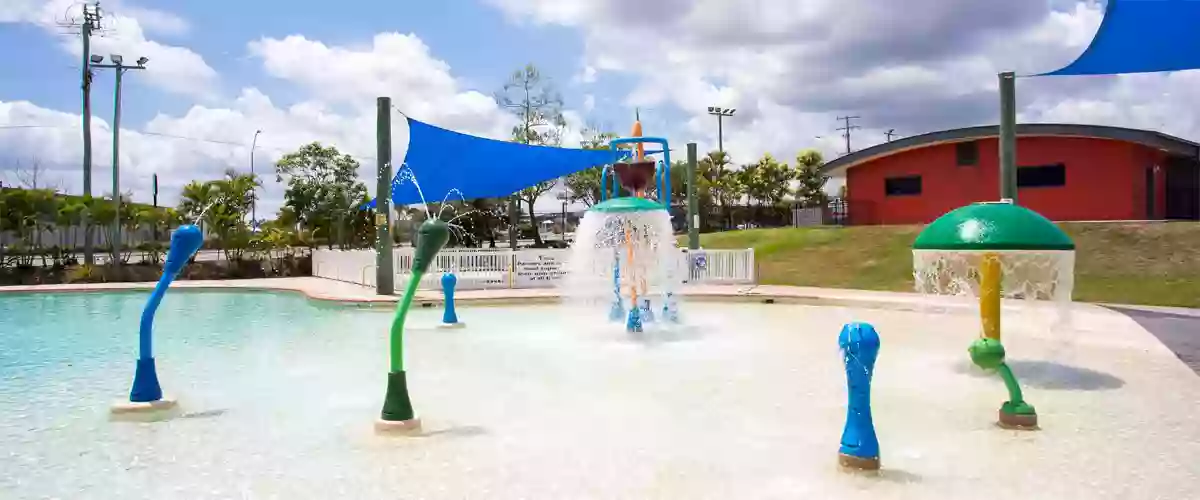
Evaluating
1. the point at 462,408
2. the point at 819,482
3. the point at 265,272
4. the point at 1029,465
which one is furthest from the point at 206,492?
the point at 265,272

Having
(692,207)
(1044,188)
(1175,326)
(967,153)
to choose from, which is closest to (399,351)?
(1175,326)

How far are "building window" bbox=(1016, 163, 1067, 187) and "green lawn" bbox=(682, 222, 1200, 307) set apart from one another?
5.27 metres

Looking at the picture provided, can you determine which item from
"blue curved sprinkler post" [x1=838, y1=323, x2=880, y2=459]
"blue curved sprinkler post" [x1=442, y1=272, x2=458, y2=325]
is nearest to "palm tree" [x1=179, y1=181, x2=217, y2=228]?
"blue curved sprinkler post" [x1=442, y1=272, x2=458, y2=325]

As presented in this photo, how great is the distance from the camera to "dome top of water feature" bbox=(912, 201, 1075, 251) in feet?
25.4

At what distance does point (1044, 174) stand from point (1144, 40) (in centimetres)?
2134

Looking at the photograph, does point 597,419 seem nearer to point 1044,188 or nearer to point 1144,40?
point 1144,40

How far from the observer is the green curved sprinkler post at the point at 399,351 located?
247 inches

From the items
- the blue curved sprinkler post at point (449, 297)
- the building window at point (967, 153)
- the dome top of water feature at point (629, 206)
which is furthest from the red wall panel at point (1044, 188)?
the blue curved sprinkler post at point (449, 297)

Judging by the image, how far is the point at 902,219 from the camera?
30438mm

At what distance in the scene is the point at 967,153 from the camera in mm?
28703

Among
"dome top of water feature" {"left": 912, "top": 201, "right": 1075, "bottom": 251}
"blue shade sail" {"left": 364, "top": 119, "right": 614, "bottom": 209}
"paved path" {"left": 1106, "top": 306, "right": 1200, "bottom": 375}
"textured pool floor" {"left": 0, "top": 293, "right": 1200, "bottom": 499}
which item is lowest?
"textured pool floor" {"left": 0, "top": 293, "right": 1200, "bottom": 499}

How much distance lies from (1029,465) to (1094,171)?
2506 cm

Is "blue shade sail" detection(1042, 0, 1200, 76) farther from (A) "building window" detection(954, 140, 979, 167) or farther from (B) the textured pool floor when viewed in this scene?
(A) "building window" detection(954, 140, 979, 167)

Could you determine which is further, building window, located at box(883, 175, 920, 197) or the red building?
building window, located at box(883, 175, 920, 197)
